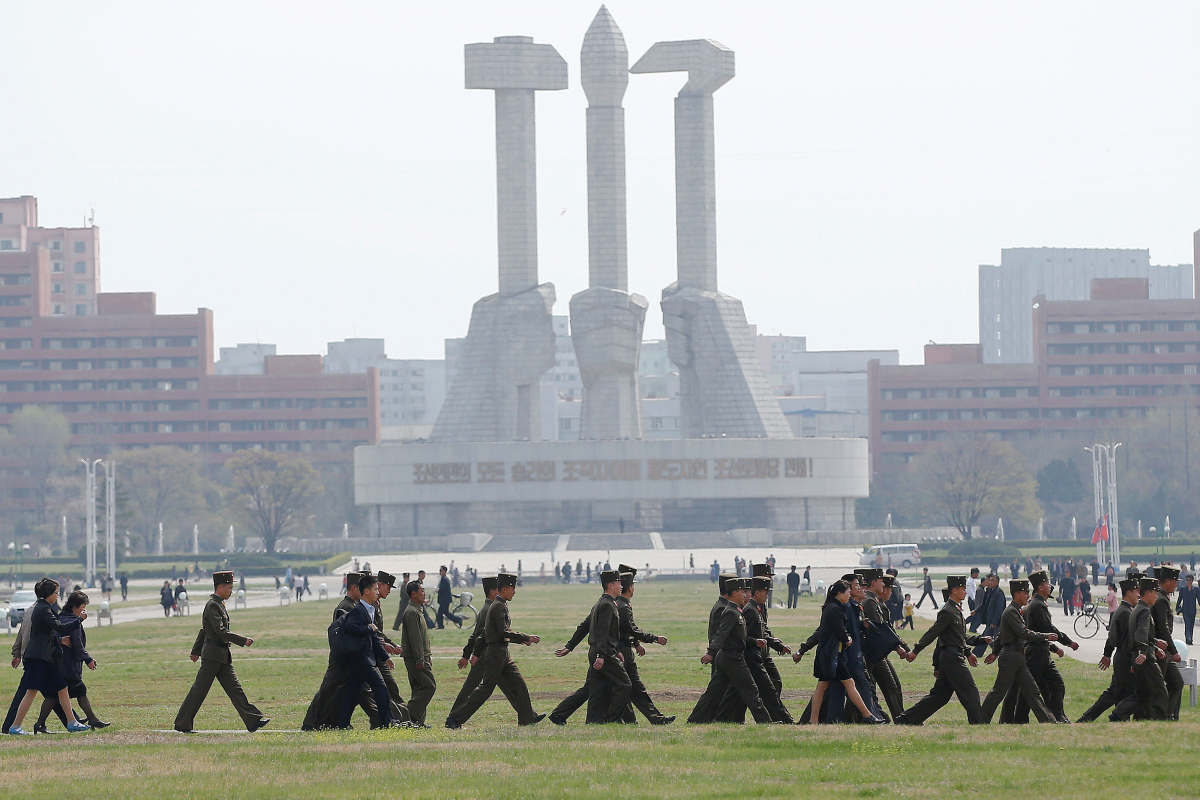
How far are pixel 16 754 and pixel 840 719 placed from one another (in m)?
7.61

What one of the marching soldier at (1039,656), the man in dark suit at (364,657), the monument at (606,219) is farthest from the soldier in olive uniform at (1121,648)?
the monument at (606,219)

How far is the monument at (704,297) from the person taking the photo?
93500 millimetres

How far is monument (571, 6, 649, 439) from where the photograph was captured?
9225cm

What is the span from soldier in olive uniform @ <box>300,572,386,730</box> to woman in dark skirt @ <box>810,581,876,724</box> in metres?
4.29

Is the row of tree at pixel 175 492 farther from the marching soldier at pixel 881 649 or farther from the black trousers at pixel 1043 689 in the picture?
the black trousers at pixel 1043 689

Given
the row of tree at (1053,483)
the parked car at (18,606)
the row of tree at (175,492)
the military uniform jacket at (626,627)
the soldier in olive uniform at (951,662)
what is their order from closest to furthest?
the soldier in olive uniform at (951,662) → the military uniform jacket at (626,627) → the parked car at (18,606) → the row of tree at (175,492) → the row of tree at (1053,483)

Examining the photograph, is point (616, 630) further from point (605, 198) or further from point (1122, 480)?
point (1122, 480)

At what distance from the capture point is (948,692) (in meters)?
17.1

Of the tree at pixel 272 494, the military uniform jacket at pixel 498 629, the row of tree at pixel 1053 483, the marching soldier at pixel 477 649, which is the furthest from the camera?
the row of tree at pixel 1053 483

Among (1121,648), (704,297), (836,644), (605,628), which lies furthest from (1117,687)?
(704,297)

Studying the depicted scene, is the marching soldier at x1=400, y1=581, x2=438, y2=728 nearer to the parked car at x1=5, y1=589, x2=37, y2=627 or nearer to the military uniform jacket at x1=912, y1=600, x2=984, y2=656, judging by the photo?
the military uniform jacket at x1=912, y1=600, x2=984, y2=656

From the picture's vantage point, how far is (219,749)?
52.6 feet

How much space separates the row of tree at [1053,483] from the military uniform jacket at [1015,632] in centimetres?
8807

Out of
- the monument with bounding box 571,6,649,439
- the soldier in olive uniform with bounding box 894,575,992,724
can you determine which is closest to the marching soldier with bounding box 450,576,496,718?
the soldier in olive uniform with bounding box 894,575,992,724
